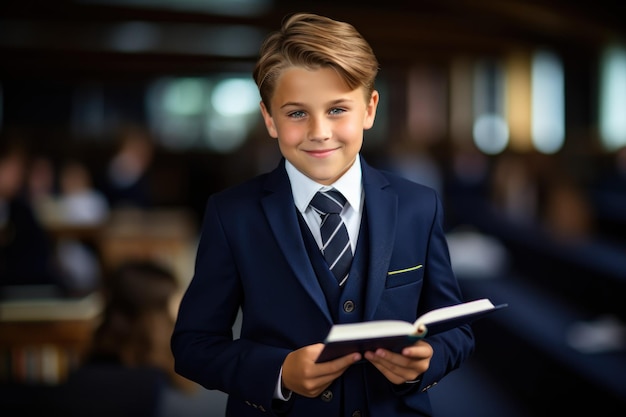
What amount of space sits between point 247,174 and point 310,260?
10.2 meters

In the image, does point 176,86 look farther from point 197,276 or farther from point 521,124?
point 197,276

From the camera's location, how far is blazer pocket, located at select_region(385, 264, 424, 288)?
1170mm

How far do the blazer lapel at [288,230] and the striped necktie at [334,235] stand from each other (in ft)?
0.12

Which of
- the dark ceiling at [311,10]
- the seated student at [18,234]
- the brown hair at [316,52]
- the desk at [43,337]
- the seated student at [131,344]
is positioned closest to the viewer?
the brown hair at [316,52]

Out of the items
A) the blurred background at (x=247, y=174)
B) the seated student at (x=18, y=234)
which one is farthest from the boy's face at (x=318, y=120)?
the seated student at (x=18, y=234)

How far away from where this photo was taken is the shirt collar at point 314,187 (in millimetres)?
1195

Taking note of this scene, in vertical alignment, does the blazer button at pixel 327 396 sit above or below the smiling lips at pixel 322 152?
below

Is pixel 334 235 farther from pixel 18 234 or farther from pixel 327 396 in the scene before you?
pixel 18 234

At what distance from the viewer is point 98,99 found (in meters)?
16.0

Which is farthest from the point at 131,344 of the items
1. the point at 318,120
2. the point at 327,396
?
the point at 318,120

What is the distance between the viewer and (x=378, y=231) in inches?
45.9

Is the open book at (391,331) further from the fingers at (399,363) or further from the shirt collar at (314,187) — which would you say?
the shirt collar at (314,187)

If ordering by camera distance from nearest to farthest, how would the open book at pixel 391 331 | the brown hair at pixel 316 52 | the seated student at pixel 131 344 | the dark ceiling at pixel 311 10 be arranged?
the open book at pixel 391 331 → the brown hair at pixel 316 52 → the seated student at pixel 131 344 → the dark ceiling at pixel 311 10

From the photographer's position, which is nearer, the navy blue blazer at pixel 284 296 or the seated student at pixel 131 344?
the navy blue blazer at pixel 284 296
